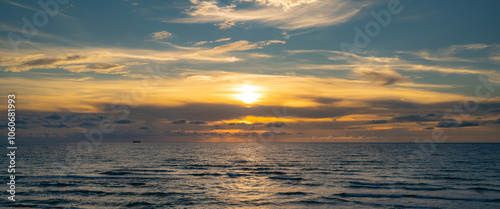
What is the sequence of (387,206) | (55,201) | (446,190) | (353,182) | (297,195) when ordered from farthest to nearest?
1. (353,182)
2. (446,190)
3. (297,195)
4. (55,201)
5. (387,206)

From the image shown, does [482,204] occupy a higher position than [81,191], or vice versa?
[81,191]

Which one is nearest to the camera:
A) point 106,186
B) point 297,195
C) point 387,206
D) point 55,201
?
point 387,206

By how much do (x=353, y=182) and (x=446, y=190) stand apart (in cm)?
1169

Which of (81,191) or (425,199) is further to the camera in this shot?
(81,191)

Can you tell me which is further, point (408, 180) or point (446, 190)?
point (408, 180)

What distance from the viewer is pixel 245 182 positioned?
48469 millimetres

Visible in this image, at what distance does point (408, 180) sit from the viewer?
4884 cm

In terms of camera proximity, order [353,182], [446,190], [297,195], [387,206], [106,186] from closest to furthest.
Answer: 1. [387,206]
2. [297,195]
3. [446,190]
4. [106,186]
5. [353,182]

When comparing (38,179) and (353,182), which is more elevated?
(38,179)

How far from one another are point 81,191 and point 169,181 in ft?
42.0

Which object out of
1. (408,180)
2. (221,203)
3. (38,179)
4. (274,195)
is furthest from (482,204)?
(38,179)

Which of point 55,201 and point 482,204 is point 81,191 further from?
point 482,204

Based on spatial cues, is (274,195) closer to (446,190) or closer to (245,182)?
(245,182)

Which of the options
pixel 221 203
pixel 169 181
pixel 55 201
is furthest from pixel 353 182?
pixel 55 201
